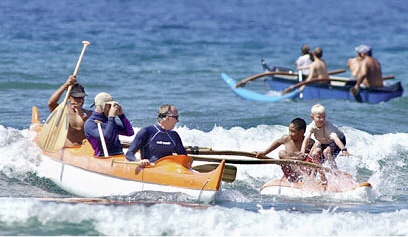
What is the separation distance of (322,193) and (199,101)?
9.30 metres

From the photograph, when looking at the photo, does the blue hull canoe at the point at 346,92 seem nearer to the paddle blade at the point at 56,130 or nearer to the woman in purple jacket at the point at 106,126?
the woman in purple jacket at the point at 106,126

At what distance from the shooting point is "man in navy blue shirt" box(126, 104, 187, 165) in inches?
415

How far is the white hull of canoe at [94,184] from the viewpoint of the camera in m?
10.3

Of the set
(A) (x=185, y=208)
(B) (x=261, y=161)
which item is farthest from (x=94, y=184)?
(B) (x=261, y=161)

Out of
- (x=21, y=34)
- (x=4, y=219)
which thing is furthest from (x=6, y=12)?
(x=4, y=219)

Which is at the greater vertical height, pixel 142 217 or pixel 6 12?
pixel 6 12

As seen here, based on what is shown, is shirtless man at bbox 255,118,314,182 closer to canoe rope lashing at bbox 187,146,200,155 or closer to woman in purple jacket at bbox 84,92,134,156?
canoe rope lashing at bbox 187,146,200,155

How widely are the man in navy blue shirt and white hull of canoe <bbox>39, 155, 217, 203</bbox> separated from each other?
Result: 0.32 m

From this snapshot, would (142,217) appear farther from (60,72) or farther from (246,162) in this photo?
(60,72)

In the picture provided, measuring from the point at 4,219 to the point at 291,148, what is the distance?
3.92 m

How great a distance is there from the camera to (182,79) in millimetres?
23859

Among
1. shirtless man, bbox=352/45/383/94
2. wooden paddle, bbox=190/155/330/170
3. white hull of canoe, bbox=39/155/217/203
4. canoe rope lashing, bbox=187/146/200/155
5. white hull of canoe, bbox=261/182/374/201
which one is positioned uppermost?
shirtless man, bbox=352/45/383/94

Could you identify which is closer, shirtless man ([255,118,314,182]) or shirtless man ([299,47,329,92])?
shirtless man ([255,118,314,182])

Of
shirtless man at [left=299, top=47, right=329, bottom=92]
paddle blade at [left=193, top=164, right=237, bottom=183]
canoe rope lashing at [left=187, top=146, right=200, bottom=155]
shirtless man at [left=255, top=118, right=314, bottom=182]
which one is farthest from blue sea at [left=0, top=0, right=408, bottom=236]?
canoe rope lashing at [left=187, top=146, right=200, bottom=155]
